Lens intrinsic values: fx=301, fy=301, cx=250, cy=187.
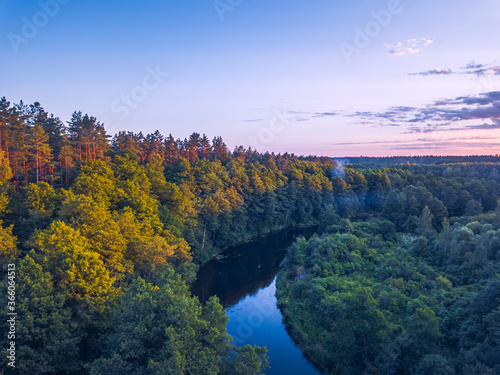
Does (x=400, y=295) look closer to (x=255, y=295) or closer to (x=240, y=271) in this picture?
(x=255, y=295)

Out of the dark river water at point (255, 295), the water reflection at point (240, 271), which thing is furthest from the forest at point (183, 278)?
the water reflection at point (240, 271)

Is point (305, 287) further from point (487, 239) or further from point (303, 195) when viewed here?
point (303, 195)

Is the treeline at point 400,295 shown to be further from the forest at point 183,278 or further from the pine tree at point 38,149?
the pine tree at point 38,149

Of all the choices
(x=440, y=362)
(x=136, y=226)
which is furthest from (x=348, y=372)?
(x=136, y=226)

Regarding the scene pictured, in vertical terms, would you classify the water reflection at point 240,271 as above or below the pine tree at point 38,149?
below

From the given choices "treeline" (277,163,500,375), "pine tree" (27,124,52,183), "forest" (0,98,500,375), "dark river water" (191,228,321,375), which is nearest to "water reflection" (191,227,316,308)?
"dark river water" (191,228,321,375)

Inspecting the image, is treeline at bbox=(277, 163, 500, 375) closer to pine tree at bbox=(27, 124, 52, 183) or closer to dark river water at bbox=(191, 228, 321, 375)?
dark river water at bbox=(191, 228, 321, 375)

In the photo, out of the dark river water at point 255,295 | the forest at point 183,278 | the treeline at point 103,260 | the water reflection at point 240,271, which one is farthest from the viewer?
the water reflection at point 240,271

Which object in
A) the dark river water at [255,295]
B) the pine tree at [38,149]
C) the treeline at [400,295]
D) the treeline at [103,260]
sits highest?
the pine tree at [38,149]
